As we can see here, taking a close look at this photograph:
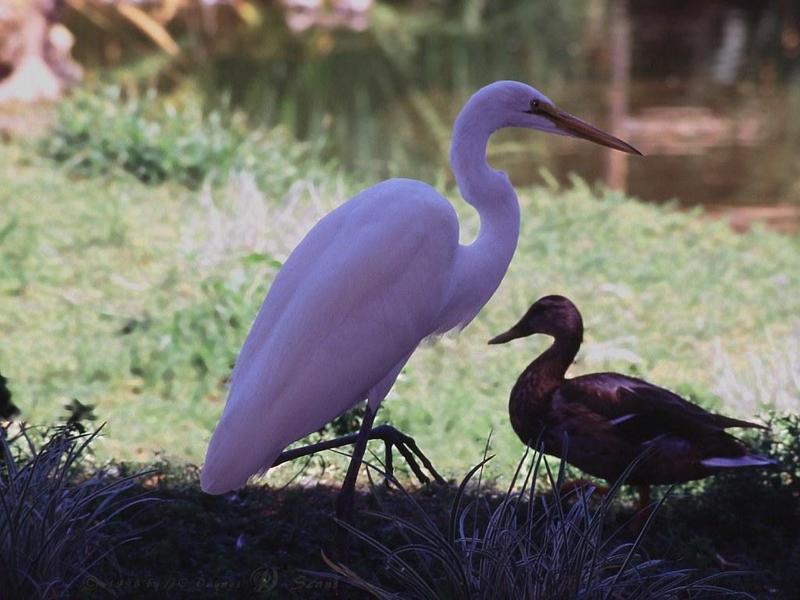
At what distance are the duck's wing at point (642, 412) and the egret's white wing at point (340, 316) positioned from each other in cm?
55

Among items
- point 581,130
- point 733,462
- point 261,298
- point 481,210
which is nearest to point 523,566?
point 733,462

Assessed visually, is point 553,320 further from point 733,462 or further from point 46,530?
point 46,530

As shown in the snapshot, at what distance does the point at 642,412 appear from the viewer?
3783 mm

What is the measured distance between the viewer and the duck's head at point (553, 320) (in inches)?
158

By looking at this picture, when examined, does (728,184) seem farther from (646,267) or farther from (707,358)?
(707,358)

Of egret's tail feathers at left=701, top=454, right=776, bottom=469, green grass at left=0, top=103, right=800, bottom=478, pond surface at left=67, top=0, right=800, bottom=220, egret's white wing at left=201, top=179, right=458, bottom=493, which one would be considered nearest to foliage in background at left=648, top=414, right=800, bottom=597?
egret's tail feathers at left=701, top=454, right=776, bottom=469

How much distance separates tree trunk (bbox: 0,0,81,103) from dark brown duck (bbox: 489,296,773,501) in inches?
306

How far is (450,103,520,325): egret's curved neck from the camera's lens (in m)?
3.71

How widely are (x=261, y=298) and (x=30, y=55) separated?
19.1 feet

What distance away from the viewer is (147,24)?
1524cm

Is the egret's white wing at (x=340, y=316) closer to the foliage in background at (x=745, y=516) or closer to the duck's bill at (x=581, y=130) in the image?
Result: the duck's bill at (x=581, y=130)

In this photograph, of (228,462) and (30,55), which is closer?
(228,462)

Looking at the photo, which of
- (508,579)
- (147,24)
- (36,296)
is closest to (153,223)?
(36,296)

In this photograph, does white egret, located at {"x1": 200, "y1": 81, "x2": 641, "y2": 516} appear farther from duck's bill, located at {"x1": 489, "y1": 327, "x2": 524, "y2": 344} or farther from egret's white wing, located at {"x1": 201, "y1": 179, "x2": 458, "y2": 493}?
duck's bill, located at {"x1": 489, "y1": 327, "x2": 524, "y2": 344}
